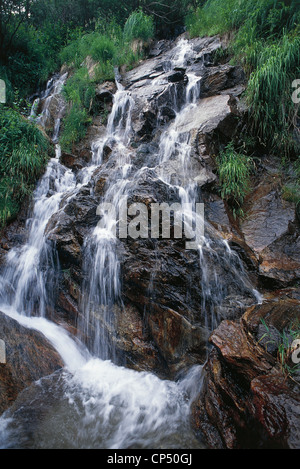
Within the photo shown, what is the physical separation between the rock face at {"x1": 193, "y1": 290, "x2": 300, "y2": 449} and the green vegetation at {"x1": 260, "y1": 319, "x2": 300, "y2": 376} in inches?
0.7

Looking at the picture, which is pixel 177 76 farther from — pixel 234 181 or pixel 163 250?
pixel 163 250

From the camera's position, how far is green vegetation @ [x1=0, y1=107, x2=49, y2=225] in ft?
15.9

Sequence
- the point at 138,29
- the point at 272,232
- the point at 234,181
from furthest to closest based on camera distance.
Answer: the point at 138,29
the point at 234,181
the point at 272,232

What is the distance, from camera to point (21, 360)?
2859 mm

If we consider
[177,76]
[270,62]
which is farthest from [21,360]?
[177,76]

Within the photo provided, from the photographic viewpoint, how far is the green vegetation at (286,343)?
201 centimetres

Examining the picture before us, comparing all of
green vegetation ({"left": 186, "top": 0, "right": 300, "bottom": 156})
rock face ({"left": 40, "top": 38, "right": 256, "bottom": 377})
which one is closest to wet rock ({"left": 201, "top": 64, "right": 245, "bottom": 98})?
rock face ({"left": 40, "top": 38, "right": 256, "bottom": 377})

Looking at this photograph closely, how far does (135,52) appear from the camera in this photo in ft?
28.3

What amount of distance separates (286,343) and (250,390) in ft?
1.76

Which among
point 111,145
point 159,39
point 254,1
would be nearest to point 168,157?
point 111,145

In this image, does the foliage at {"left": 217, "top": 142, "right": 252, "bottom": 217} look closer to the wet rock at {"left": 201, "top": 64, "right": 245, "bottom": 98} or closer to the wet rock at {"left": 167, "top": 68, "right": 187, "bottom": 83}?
the wet rock at {"left": 201, "top": 64, "right": 245, "bottom": 98}

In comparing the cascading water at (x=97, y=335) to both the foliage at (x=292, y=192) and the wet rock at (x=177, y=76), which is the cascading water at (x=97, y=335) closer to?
the wet rock at (x=177, y=76)

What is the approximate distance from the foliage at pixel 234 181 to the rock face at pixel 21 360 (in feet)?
12.4

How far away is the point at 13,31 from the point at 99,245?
9205 mm
